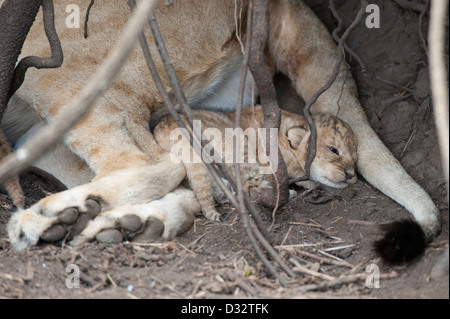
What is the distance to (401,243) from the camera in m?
2.19

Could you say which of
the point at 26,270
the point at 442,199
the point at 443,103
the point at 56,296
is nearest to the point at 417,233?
the point at 442,199

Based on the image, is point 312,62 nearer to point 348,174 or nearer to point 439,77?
point 348,174

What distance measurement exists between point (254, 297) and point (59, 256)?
0.80 metres

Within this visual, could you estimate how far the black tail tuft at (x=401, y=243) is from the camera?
2.16m

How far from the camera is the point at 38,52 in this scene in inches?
117

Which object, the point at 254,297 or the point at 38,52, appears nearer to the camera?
the point at 254,297

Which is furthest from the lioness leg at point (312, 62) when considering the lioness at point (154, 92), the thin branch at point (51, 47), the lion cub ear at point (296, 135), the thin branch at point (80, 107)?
the thin branch at point (80, 107)

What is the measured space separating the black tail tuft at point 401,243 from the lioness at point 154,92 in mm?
22

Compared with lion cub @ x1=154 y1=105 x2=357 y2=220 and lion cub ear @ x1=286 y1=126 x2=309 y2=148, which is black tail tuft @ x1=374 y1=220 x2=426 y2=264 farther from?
lion cub ear @ x1=286 y1=126 x2=309 y2=148

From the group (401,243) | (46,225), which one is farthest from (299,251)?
(46,225)

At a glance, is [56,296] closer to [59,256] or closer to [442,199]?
[59,256]

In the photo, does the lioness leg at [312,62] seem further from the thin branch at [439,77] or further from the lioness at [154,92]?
the thin branch at [439,77]

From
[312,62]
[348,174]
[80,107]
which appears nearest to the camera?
[80,107]

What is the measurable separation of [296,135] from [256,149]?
0.33 meters
